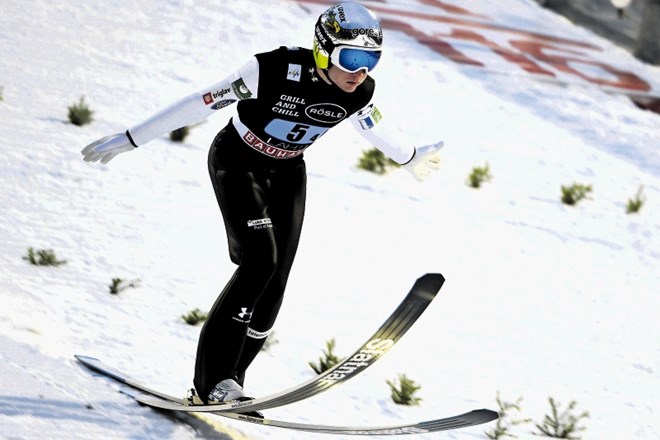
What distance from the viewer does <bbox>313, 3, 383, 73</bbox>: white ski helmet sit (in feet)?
16.4

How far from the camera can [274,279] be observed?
5277mm

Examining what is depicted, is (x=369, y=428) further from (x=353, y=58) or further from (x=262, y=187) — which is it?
(x=353, y=58)

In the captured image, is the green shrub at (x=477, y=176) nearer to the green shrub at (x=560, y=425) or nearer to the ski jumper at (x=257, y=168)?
the green shrub at (x=560, y=425)

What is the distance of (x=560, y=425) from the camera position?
247 inches

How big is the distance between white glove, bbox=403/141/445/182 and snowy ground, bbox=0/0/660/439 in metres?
1.27

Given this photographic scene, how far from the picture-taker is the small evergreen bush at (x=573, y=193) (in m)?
9.58

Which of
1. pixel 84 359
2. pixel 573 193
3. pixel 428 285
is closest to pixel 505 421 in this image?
pixel 428 285

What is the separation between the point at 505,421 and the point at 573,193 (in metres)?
3.68

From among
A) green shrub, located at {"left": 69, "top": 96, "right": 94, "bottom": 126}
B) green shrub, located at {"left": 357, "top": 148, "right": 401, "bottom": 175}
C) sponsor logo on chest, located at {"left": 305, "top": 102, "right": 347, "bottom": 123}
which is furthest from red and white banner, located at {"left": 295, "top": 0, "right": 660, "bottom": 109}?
sponsor logo on chest, located at {"left": 305, "top": 102, "right": 347, "bottom": 123}

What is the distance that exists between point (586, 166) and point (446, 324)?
355 centimetres

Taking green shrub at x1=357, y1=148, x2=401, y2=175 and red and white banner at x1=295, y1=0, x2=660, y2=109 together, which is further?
red and white banner at x1=295, y1=0, x2=660, y2=109

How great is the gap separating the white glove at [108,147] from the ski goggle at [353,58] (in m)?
1.02

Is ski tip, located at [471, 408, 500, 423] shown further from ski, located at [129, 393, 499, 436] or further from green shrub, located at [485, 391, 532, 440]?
green shrub, located at [485, 391, 532, 440]

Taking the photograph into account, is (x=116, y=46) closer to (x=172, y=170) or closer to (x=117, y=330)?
(x=172, y=170)
